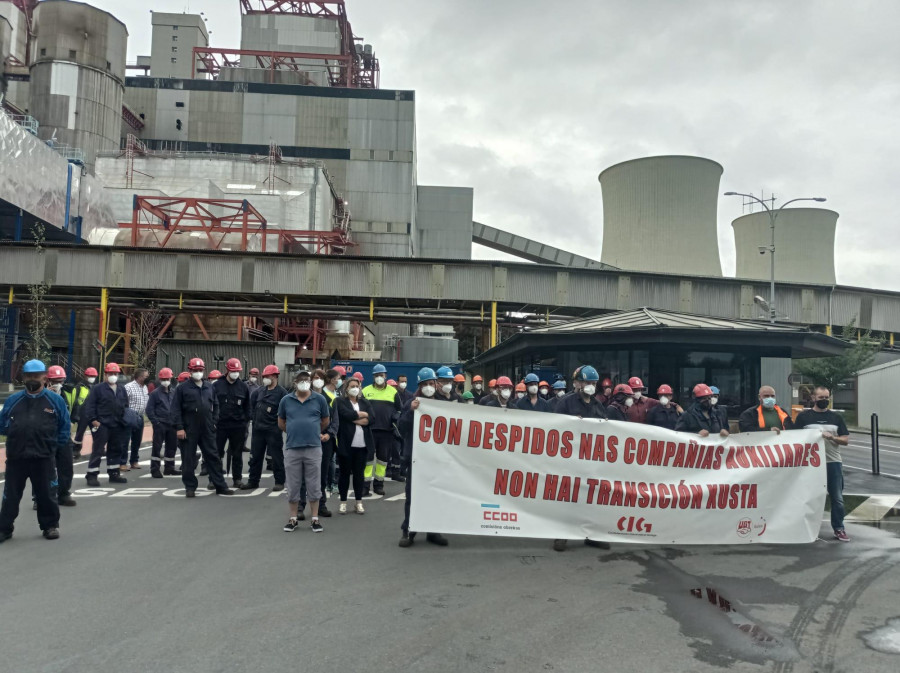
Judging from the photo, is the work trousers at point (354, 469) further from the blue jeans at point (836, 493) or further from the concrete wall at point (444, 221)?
the concrete wall at point (444, 221)

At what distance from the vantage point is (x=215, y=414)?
1030 centimetres

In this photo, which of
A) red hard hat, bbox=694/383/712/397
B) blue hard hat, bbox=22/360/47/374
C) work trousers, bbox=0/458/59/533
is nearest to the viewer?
work trousers, bbox=0/458/59/533

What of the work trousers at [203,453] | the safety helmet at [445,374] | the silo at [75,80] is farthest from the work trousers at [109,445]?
the silo at [75,80]

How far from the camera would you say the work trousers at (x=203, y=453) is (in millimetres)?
9867

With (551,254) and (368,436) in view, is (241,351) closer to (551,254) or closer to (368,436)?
(368,436)

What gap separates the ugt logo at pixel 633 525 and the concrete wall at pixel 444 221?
70.1 meters

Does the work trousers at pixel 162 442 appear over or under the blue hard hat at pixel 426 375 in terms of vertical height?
under

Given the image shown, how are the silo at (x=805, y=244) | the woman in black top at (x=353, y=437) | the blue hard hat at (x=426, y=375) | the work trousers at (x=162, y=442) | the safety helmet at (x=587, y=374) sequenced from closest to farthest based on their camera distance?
1. the safety helmet at (x=587, y=374)
2. the blue hard hat at (x=426, y=375)
3. the woman in black top at (x=353, y=437)
4. the work trousers at (x=162, y=442)
5. the silo at (x=805, y=244)

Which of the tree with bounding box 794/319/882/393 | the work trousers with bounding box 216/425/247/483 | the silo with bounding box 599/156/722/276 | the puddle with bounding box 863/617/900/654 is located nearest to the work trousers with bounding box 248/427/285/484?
the work trousers with bounding box 216/425/247/483

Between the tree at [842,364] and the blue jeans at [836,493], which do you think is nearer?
the blue jeans at [836,493]

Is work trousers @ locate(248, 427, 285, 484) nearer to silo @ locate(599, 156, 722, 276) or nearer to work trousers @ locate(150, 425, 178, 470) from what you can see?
work trousers @ locate(150, 425, 178, 470)

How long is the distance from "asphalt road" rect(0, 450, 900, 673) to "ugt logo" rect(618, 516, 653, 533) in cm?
23

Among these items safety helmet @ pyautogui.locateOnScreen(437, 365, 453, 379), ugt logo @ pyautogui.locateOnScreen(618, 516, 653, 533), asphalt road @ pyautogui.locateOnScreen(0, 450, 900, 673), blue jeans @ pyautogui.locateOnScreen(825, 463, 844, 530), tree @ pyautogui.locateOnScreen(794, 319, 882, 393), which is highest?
tree @ pyautogui.locateOnScreen(794, 319, 882, 393)

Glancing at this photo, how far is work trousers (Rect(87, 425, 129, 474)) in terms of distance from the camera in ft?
35.9
